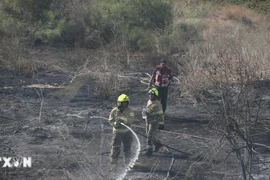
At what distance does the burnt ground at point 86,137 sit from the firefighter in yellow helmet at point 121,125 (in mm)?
335

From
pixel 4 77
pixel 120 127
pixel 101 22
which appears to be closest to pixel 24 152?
pixel 120 127

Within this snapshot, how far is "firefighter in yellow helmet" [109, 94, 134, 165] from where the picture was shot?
10617 mm

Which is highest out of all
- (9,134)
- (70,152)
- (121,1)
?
(121,1)

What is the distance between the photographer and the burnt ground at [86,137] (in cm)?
909

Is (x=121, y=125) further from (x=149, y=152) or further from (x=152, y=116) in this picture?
(x=149, y=152)

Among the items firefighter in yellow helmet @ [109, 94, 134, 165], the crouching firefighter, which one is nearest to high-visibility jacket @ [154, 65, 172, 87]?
the crouching firefighter

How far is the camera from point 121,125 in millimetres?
10672

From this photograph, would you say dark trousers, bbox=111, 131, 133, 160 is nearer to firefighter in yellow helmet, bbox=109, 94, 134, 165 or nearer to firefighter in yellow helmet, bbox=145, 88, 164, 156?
firefighter in yellow helmet, bbox=109, 94, 134, 165

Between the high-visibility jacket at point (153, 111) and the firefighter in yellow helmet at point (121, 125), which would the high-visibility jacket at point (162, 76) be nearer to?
the high-visibility jacket at point (153, 111)

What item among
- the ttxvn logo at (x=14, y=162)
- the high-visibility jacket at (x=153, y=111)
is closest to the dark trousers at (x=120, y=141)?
the high-visibility jacket at (x=153, y=111)

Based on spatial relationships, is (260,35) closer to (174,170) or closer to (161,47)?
(161,47)

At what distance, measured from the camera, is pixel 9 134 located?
43.7 feet

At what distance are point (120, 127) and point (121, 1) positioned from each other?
2032 cm

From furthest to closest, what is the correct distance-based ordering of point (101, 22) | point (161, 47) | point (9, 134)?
point (101, 22)
point (161, 47)
point (9, 134)
